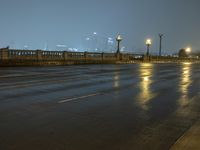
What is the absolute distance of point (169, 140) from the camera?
713 cm

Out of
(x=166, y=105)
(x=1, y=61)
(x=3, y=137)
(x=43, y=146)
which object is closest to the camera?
(x=43, y=146)

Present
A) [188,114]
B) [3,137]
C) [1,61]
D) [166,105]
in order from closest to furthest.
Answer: [3,137] → [188,114] → [166,105] → [1,61]

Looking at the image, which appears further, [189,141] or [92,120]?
[92,120]

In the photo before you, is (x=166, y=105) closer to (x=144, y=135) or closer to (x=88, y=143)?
(x=144, y=135)

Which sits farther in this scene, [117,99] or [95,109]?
[117,99]

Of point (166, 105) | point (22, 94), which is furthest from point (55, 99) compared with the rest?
point (166, 105)

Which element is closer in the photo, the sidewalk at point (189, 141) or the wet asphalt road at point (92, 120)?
the sidewalk at point (189, 141)

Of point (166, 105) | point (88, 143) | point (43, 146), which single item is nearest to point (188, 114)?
point (166, 105)

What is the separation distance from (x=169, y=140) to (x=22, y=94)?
7.39 m

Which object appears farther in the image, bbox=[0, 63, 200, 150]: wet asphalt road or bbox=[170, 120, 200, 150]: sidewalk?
bbox=[0, 63, 200, 150]: wet asphalt road

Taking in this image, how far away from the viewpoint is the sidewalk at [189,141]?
256 inches

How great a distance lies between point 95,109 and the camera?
1029cm

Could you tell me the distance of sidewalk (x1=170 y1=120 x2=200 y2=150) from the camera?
6.50 meters

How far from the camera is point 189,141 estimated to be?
22.7 feet
